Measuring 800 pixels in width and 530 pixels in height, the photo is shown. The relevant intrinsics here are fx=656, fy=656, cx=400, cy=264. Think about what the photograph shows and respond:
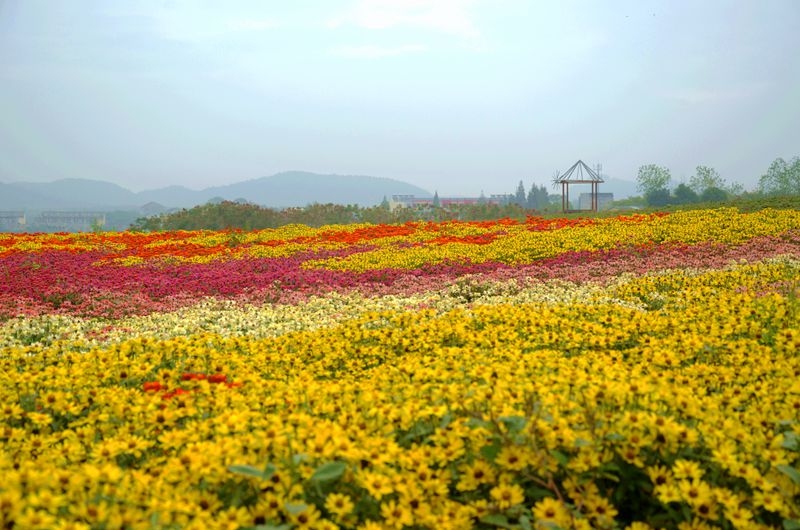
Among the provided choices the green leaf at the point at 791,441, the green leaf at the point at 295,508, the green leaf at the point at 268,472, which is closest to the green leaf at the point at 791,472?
the green leaf at the point at 791,441

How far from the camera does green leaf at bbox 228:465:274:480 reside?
237cm

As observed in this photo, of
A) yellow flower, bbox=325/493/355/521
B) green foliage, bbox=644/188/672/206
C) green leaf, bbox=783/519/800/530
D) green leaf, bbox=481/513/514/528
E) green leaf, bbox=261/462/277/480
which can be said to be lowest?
green leaf, bbox=783/519/800/530

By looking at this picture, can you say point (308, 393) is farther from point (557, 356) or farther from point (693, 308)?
point (693, 308)

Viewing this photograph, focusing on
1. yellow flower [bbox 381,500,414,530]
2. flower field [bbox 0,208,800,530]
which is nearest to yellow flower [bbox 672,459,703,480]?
flower field [bbox 0,208,800,530]

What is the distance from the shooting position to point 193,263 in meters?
14.4

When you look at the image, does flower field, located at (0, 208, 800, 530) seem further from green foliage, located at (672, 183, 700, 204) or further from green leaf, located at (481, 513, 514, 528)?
green foliage, located at (672, 183, 700, 204)

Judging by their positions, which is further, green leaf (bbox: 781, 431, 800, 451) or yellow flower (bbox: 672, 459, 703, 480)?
green leaf (bbox: 781, 431, 800, 451)

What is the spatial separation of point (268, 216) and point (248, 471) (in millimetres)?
26552

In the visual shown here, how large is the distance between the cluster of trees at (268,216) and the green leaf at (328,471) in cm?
2552

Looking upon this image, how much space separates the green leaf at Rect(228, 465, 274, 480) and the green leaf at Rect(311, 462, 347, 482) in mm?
192

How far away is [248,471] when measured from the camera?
2.38 meters

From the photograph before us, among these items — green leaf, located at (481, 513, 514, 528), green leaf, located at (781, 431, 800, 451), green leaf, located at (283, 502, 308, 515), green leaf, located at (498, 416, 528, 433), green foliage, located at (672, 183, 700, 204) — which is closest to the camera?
green leaf, located at (283, 502, 308, 515)

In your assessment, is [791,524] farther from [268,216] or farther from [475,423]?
[268,216]

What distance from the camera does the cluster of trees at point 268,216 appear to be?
2814 centimetres
